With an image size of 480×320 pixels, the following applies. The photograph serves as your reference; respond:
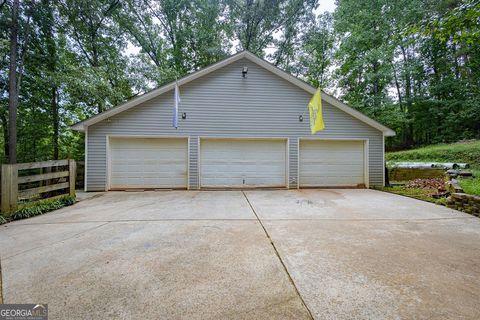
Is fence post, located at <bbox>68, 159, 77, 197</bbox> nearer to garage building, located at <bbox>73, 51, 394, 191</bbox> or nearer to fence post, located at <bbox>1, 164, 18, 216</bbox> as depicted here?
fence post, located at <bbox>1, 164, 18, 216</bbox>

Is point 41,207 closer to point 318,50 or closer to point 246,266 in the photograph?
point 246,266

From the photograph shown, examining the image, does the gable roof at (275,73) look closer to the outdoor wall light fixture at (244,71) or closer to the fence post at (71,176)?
the outdoor wall light fixture at (244,71)

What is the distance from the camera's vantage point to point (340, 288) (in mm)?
1643

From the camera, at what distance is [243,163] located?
276 inches

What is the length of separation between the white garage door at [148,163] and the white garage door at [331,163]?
171 inches

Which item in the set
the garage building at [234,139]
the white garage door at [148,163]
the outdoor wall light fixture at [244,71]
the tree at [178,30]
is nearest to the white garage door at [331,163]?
the garage building at [234,139]

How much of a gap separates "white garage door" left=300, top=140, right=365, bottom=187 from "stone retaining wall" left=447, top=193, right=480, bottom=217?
3.01 metres

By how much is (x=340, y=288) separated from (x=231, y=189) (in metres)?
5.28

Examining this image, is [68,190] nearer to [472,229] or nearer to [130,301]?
[130,301]

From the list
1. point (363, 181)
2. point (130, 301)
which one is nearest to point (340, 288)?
point (130, 301)

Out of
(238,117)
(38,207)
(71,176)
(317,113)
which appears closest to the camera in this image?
(38,207)

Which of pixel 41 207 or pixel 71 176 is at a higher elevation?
pixel 71 176

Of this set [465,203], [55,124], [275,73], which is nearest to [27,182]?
[55,124]

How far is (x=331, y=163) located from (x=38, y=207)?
27.1 feet
